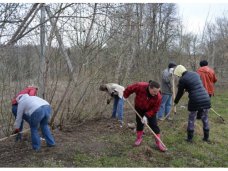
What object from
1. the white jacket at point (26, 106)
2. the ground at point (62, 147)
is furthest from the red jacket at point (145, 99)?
the white jacket at point (26, 106)

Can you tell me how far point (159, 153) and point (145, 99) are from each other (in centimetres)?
106

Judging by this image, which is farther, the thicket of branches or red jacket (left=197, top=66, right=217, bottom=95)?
red jacket (left=197, top=66, right=217, bottom=95)

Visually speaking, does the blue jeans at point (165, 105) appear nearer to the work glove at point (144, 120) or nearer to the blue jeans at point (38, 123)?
the work glove at point (144, 120)

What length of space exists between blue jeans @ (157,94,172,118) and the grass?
129cm

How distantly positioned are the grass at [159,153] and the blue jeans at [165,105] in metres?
1.29

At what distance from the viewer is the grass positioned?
5.42 metres

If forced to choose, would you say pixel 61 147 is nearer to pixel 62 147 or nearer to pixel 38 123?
pixel 62 147

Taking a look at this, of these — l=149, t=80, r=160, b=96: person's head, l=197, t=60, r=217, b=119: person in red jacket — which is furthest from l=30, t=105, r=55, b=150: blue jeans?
l=197, t=60, r=217, b=119: person in red jacket

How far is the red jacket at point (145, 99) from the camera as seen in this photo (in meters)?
5.94

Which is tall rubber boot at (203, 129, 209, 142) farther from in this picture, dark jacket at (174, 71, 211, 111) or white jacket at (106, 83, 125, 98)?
white jacket at (106, 83, 125, 98)

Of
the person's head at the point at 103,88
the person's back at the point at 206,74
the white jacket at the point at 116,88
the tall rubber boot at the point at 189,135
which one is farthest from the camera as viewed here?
the person's head at the point at 103,88

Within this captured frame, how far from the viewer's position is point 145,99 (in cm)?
600

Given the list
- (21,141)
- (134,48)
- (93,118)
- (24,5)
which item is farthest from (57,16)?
(134,48)

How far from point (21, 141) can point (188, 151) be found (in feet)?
11.9
